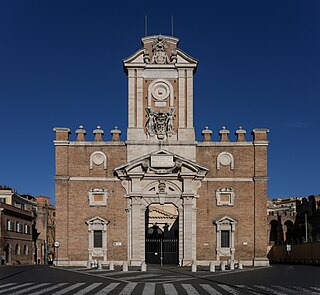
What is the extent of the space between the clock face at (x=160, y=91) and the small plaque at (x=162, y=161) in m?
4.54

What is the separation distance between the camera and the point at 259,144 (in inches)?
1663

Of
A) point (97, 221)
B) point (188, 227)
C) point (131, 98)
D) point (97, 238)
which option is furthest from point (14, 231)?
point (188, 227)

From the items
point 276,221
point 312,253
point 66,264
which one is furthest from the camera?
point 276,221

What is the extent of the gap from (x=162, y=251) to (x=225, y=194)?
759 centimetres

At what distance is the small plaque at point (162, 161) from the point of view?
41125mm

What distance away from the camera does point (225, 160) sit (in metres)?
42.2

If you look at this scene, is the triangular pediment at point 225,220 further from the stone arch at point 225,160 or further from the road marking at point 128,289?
the road marking at point 128,289

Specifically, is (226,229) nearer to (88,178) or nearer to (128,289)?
(88,178)

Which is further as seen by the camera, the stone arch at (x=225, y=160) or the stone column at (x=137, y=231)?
the stone arch at (x=225, y=160)

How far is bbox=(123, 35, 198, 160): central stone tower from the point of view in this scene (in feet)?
137

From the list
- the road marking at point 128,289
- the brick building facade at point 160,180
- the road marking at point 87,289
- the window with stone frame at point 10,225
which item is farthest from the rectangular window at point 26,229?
the road marking at point 128,289

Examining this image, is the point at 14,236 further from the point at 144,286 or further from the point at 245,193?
the point at 144,286

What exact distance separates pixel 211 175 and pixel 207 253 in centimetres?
569

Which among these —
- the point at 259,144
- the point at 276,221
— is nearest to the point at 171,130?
the point at 259,144
